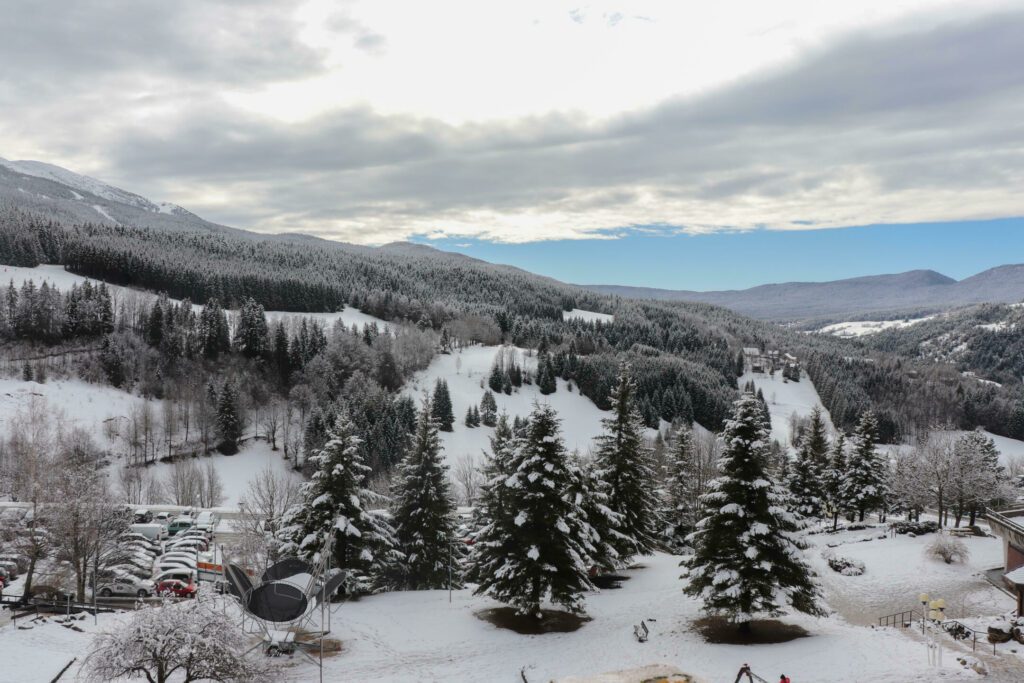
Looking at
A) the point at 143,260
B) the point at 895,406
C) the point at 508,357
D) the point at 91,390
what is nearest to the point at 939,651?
the point at 91,390

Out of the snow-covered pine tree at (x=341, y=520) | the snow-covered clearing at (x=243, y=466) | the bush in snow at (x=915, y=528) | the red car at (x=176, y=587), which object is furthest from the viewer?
the snow-covered clearing at (x=243, y=466)

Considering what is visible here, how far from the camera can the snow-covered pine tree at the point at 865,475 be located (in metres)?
54.3

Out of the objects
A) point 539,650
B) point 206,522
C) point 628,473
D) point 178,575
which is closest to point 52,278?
point 206,522

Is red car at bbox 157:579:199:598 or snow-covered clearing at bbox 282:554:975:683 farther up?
snow-covered clearing at bbox 282:554:975:683

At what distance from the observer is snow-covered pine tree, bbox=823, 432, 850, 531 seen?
184 feet

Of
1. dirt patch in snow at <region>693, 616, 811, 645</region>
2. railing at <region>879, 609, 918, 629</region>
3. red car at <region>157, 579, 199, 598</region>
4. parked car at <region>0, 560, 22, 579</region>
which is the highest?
dirt patch in snow at <region>693, 616, 811, 645</region>

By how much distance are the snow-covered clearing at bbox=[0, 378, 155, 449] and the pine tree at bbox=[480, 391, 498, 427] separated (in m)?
54.6

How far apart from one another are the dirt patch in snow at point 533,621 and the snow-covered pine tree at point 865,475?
1515 inches

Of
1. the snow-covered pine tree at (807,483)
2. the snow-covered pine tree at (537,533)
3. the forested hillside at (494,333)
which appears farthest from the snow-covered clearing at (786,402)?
the snow-covered pine tree at (537,533)

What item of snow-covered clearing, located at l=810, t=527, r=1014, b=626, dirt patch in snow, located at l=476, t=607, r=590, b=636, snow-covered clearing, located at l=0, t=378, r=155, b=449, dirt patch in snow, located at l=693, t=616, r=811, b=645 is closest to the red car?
dirt patch in snow, located at l=476, t=607, r=590, b=636

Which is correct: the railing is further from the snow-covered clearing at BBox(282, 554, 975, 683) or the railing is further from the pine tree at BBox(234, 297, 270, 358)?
the pine tree at BBox(234, 297, 270, 358)

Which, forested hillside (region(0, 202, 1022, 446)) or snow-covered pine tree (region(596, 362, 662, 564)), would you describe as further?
forested hillside (region(0, 202, 1022, 446))

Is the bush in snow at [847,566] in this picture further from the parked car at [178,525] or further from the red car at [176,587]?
the parked car at [178,525]

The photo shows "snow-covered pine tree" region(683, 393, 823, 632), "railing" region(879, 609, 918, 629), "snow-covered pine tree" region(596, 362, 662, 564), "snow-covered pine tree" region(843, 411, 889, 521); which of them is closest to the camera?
"snow-covered pine tree" region(683, 393, 823, 632)
